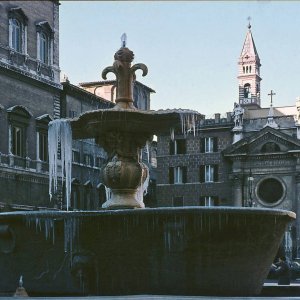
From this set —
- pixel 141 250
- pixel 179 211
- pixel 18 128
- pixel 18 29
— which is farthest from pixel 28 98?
pixel 179 211

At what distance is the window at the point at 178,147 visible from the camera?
199 feet

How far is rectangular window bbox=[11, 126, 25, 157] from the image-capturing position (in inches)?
1506

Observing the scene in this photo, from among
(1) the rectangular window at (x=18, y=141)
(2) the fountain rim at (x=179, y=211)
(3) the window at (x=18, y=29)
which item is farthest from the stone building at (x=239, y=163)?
(2) the fountain rim at (x=179, y=211)

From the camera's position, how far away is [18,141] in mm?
38688

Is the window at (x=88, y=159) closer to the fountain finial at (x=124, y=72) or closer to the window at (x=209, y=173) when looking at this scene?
the window at (x=209, y=173)

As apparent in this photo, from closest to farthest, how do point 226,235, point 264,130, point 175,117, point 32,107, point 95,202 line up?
point 226,235
point 175,117
point 32,107
point 95,202
point 264,130

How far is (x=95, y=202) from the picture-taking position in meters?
47.8

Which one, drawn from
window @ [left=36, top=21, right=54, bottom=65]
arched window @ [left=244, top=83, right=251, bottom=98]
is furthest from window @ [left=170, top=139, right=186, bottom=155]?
arched window @ [left=244, top=83, right=251, bottom=98]

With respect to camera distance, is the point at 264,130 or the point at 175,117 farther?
the point at 264,130

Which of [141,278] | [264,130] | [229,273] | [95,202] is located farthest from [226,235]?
[264,130]

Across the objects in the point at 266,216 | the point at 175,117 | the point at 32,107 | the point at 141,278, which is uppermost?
the point at 32,107

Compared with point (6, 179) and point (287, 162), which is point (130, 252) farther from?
point (287, 162)

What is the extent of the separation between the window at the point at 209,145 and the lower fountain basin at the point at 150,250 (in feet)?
151

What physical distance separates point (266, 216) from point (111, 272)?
256 cm
